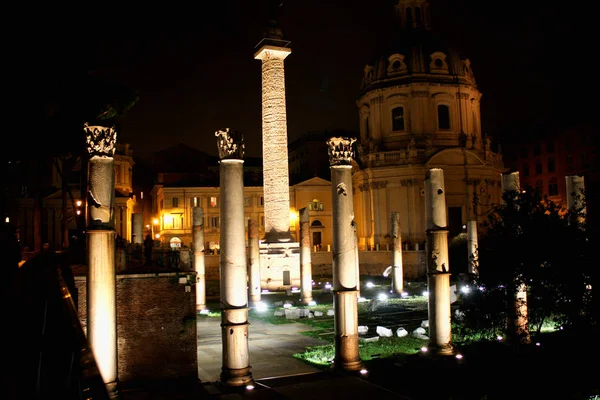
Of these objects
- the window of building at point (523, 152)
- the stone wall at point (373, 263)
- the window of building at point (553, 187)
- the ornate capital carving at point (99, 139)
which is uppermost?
the window of building at point (523, 152)

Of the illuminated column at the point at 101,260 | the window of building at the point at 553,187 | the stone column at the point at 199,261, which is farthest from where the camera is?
the window of building at the point at 553,187

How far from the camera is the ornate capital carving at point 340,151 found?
1368 centimetres

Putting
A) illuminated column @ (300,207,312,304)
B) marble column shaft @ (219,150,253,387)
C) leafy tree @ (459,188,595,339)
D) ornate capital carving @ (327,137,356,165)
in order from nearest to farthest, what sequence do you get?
leafy tree @ (459,188,595,339), marble column shaft @ (219,150,253,387), ornate capital carving @ (327,137,356,165), illuminated column @ (300,207,312,304)

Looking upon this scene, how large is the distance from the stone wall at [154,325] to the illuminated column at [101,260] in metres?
1.78

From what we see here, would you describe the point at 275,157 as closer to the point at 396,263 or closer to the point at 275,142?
the point at 275,142

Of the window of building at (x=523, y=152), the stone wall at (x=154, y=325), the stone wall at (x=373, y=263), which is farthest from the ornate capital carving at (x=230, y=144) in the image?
the window of building at (x=523, y=152)

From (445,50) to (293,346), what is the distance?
4357 cm

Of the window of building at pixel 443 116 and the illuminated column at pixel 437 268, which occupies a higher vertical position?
the window of building at pixel 443 116

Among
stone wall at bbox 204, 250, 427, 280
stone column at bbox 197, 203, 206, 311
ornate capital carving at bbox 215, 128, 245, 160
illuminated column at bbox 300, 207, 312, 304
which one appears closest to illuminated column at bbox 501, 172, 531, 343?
ornate capital carving at bbox 215, 128, 245, 160

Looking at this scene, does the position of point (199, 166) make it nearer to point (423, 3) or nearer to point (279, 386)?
point (423, 3)

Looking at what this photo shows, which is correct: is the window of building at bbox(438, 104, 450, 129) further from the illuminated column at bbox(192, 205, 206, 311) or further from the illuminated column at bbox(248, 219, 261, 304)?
the illuminated column at bbox(192, 205, 206, 311)

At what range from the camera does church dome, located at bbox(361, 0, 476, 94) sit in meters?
53.6

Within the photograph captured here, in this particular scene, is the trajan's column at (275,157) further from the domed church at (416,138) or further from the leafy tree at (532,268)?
the leafy tree at (532,268)

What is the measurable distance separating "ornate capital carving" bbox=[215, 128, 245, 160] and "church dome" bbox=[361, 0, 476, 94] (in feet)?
140
